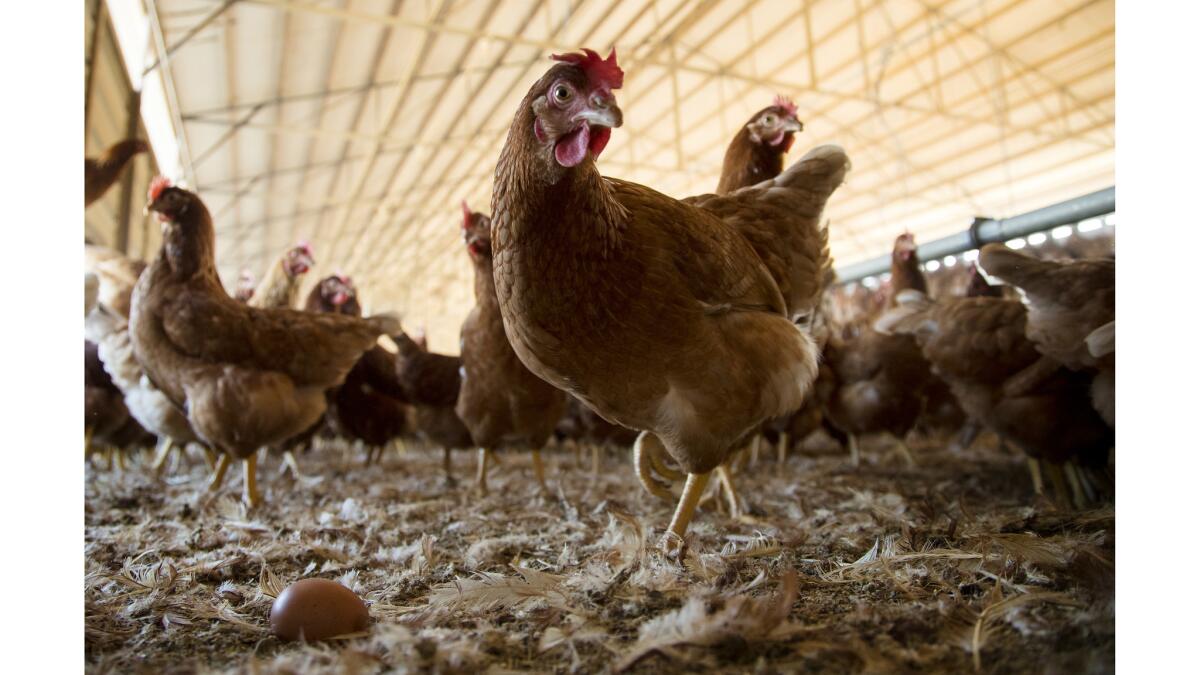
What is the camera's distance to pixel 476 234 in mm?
2863

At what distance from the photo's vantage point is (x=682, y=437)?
1527 mm

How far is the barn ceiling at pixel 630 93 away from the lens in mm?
1657

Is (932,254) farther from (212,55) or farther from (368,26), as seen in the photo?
(212,55)

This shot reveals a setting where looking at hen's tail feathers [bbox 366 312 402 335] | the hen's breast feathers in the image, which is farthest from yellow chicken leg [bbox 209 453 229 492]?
hen's tail feathers [bbox 366 312 402 335]

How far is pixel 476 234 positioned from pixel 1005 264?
197 centimetres

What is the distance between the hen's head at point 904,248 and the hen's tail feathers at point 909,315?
0.40 metres

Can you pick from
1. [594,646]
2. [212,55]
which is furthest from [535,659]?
[212,55]

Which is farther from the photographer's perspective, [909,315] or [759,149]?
[909,315]

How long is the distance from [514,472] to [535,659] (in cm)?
313

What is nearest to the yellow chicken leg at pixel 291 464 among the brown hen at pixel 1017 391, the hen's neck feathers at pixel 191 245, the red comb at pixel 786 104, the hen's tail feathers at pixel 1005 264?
the hen's neck feathers at pixel 191 245

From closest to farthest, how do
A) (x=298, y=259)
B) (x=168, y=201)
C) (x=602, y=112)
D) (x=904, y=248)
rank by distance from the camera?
(x=602, y=112) < (x=168, y=201) < (x=904, y=248) < (x=298, y=259)

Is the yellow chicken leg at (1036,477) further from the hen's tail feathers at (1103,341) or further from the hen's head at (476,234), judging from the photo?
the hen's head at (476,234)

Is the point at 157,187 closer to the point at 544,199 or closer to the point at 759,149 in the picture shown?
the point at 544,199

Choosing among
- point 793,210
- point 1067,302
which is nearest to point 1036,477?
point 1067,302
